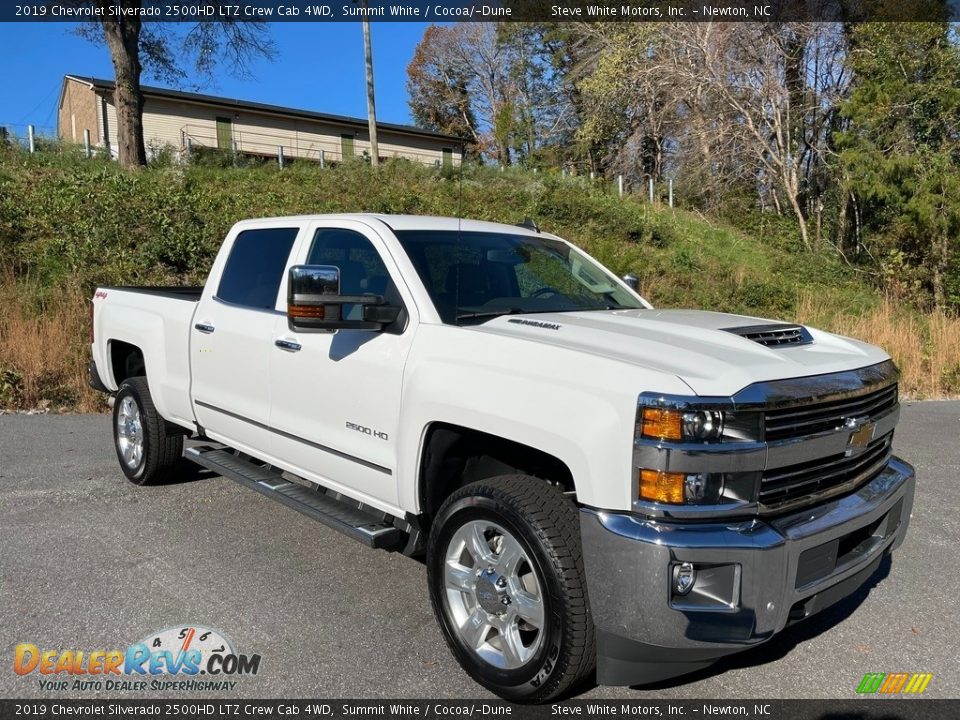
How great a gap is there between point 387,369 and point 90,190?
15.8m

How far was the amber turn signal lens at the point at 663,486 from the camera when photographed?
256 centimetres

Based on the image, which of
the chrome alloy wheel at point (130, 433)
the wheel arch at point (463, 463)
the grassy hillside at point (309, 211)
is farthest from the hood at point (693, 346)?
the grassy hillside at point (309, 211)

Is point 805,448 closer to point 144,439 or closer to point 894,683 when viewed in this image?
point 894,683

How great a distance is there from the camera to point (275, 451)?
14.3ft

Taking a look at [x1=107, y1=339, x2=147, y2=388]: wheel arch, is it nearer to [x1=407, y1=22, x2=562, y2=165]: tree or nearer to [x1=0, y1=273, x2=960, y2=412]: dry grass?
[x1=0, y1=273, x2=960, y2=412]: dry grass

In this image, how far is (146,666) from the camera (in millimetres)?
3264

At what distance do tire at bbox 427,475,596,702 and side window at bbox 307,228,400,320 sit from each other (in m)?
1.21

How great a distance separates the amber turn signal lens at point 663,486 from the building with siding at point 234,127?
28.6 metres

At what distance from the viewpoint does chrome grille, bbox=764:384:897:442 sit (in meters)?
2.71

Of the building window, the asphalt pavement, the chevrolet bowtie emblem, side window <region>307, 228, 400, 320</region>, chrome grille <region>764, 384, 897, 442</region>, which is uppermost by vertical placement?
the building window

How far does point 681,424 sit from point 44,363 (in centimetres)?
885

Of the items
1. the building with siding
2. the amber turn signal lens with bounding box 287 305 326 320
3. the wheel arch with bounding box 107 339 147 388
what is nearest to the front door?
the amber turn signal lens with bounding box 287 305 326 320

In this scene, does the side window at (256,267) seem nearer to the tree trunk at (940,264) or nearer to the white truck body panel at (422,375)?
the white truck body panel at (422,375)

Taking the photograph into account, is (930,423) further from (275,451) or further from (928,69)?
(928,69)
